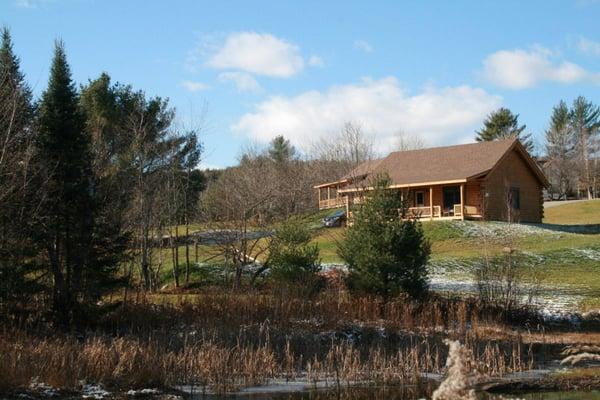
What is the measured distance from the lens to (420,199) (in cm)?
4722

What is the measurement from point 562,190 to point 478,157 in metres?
38.4

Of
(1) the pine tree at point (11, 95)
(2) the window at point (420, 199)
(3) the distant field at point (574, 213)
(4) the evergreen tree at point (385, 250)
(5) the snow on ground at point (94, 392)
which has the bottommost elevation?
(5) the snow on ground at point (94, 392)

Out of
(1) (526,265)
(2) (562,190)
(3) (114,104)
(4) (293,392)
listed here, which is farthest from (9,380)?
(2) (562,190)

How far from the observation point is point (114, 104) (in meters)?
37.9

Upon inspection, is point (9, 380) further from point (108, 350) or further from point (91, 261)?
point (91, 261)

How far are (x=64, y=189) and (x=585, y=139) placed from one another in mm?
Answer: 75998

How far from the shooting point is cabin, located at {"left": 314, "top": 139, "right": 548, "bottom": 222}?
4338 cm

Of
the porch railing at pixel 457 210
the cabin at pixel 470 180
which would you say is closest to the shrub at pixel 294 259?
the cabin at pixel 470 180

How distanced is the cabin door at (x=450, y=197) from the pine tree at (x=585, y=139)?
116ft

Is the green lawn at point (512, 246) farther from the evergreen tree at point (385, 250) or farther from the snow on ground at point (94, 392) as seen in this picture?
the snow on ground at point (94, 392)

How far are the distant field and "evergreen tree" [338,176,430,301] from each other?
3354cm

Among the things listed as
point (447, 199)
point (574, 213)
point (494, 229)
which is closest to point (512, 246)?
point (494, 229)

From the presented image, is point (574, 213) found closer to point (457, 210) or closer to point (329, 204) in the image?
point (457, 210)

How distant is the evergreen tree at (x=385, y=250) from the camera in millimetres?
21828
